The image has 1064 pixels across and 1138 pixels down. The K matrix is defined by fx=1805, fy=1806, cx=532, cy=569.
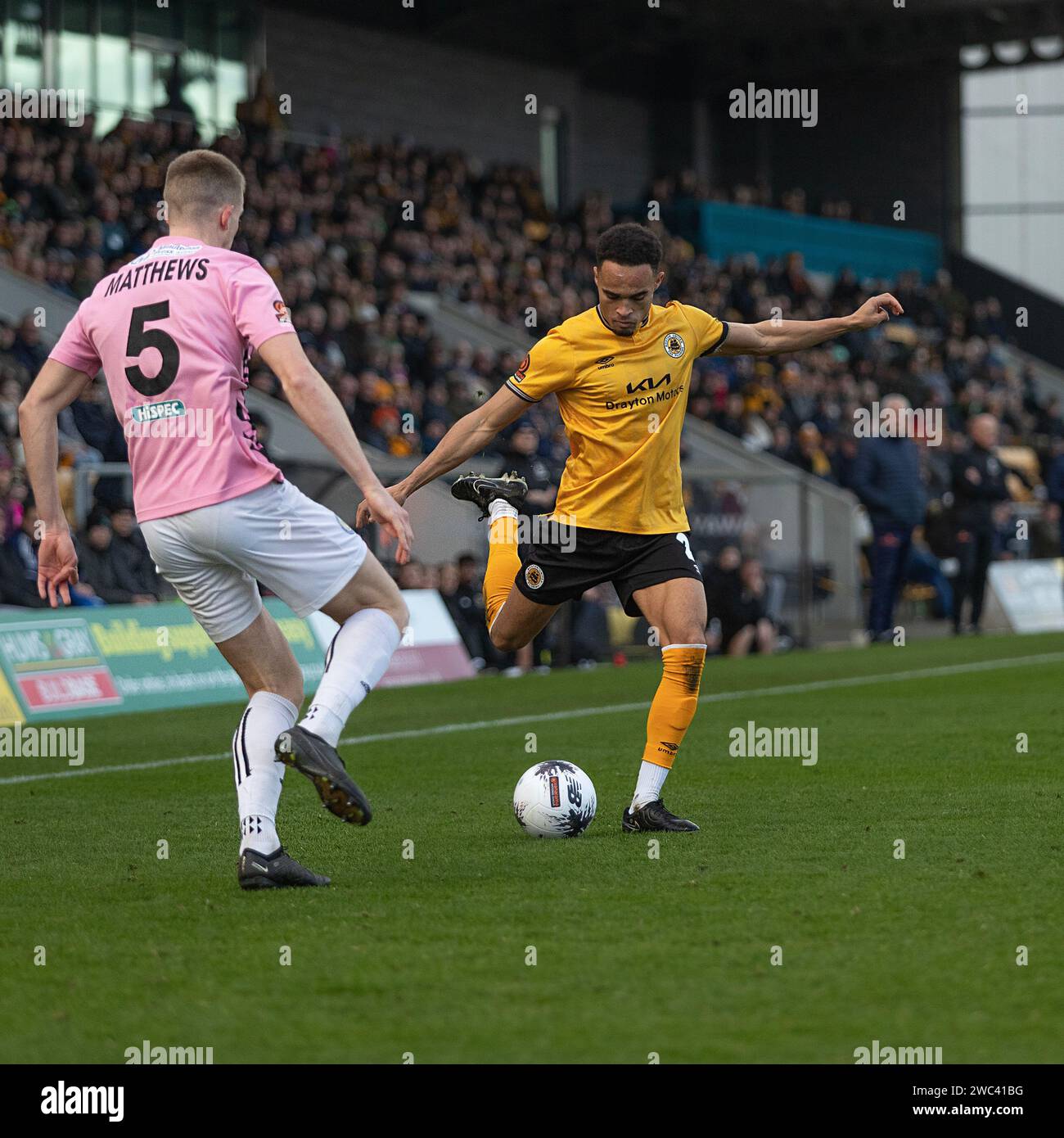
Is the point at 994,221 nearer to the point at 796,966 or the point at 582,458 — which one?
the point at 582,458

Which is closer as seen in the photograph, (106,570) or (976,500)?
(106,570)

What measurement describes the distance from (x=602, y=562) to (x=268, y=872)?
2156mm

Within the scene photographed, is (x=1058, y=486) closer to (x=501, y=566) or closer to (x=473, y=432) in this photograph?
(x=501, y=566)

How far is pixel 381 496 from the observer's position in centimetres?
525

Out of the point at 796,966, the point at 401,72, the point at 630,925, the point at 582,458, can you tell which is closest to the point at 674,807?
the point at 582,458

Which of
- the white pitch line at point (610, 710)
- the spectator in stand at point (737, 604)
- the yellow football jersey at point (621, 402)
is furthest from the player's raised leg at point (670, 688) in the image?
the spectator in stand at point (737, 604)

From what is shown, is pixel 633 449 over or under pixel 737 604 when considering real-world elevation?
over

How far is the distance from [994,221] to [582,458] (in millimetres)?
39582

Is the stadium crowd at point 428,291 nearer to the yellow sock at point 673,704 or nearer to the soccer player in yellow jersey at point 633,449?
the soccer player in yellow jersey at point 633,449

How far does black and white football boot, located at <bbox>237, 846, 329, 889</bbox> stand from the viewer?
19.1 feet

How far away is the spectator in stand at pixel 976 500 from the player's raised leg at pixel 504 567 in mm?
13304

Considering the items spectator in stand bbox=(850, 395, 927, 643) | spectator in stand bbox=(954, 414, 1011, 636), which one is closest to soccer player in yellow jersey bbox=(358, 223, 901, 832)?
spectator in stand bbox=(850, 395, 927, 643)

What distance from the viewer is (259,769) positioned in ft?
19.0

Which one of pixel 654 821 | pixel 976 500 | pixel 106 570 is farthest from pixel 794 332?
pixel 976 500
